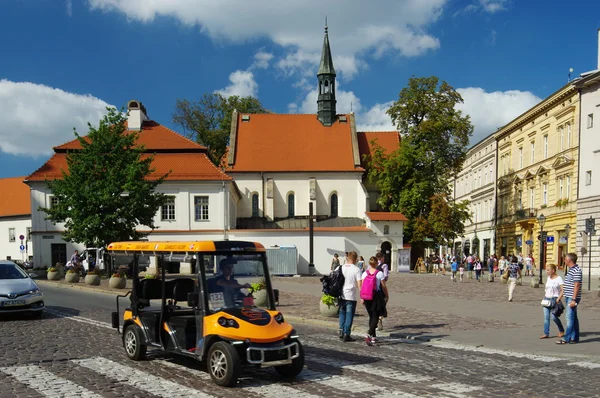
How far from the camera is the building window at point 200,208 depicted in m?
47.6

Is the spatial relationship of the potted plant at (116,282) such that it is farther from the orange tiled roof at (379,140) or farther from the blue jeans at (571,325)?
the orange tiled roof at (379,140)

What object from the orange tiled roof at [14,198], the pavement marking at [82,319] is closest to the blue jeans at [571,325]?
the pavement marking at [82,319]

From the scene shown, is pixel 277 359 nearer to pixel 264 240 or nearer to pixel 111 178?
pixel 111 178

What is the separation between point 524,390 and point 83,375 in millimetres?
6318

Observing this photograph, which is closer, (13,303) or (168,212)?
(13,303)

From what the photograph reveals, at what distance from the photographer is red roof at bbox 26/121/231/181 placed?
4697cm

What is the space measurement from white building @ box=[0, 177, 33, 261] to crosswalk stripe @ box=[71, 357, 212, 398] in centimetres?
5994

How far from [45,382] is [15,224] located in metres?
65.8

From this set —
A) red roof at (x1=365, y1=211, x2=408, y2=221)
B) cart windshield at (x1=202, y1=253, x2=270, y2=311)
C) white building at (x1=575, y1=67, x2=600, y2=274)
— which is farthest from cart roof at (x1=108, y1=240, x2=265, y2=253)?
red roof at (x1=365, y1=211, x2=408, y2=221)

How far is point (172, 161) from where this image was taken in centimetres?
4834

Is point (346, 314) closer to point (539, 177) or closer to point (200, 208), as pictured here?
point (200, 208)

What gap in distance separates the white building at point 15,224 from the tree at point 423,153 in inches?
1569

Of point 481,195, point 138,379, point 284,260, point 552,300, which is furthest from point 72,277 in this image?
point 481,195

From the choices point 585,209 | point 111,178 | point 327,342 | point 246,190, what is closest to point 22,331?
point 327,342
